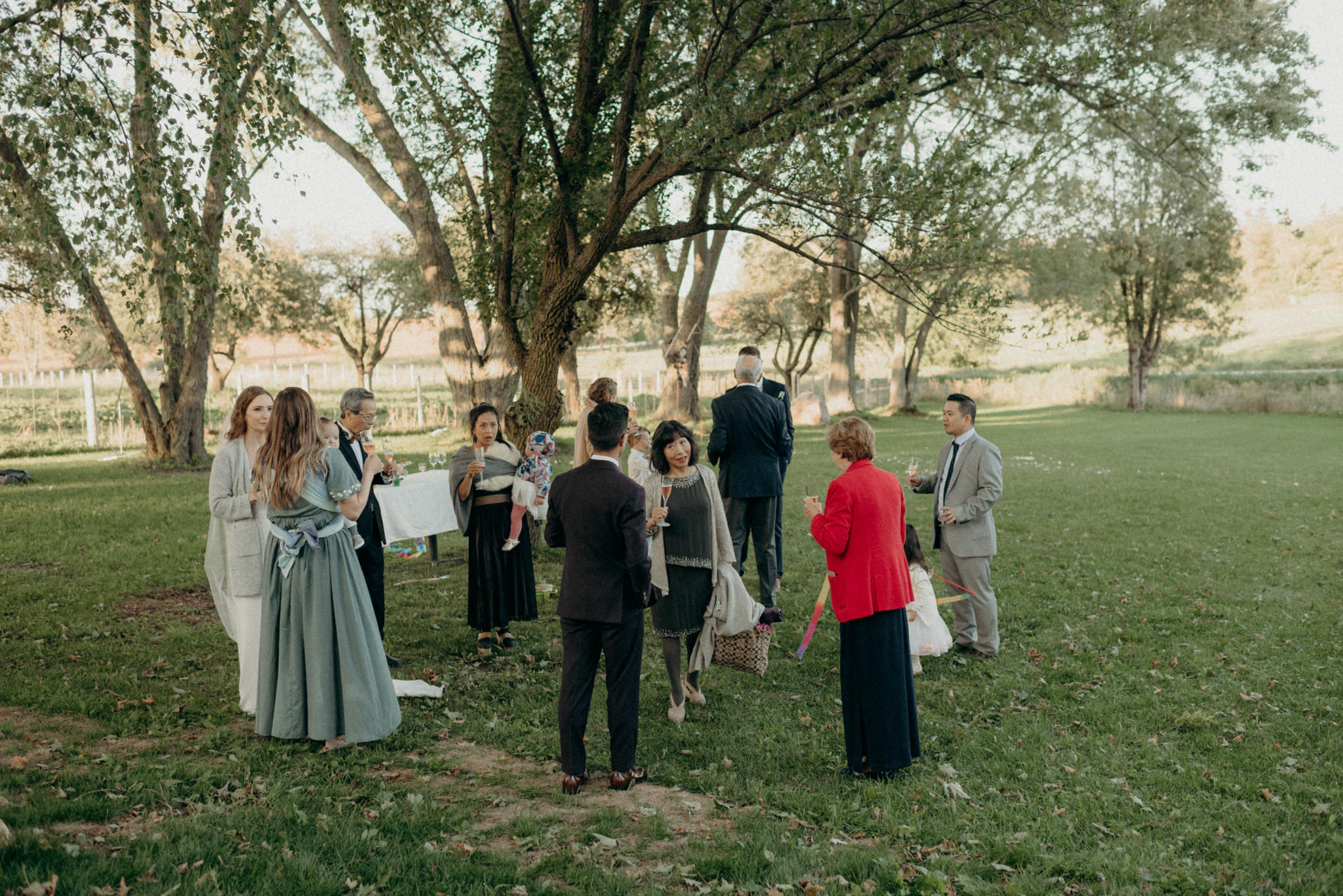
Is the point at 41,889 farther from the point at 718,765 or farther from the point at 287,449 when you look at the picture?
the point at 718,765

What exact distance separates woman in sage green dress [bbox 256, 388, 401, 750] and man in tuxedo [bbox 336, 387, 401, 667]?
1.25 meters

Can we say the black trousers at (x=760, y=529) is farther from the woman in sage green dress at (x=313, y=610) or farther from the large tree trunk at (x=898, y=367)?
the large tree trunk at (x=898, y=367)

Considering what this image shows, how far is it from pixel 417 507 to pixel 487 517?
242 centimetres

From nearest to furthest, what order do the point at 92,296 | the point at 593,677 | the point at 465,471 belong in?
the point at 593,677 → the point at 465,471 → the point at 92,296

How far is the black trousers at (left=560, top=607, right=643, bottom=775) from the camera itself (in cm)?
480

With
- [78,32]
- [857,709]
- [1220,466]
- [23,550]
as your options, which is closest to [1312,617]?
[857,709]

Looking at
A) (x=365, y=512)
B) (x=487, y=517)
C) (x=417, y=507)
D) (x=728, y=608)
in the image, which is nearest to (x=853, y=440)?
(x=728, y=608)

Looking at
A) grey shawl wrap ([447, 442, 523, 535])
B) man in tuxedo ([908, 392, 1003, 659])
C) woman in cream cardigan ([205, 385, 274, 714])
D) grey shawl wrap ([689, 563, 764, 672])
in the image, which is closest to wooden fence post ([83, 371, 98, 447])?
grey shawl wrap ([447, 442, 523, 535])

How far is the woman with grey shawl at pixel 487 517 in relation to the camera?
7.42 metres

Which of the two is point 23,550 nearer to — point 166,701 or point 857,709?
point 166,701

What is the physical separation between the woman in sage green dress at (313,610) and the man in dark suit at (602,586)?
53.3 inches

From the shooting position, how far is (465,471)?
741 cm

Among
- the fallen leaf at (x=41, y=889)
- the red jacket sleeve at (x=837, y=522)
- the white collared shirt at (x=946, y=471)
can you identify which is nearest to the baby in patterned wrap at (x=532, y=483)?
the red jacket sleeve at (x=837, y=522)

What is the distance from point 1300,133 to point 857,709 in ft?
44.9
